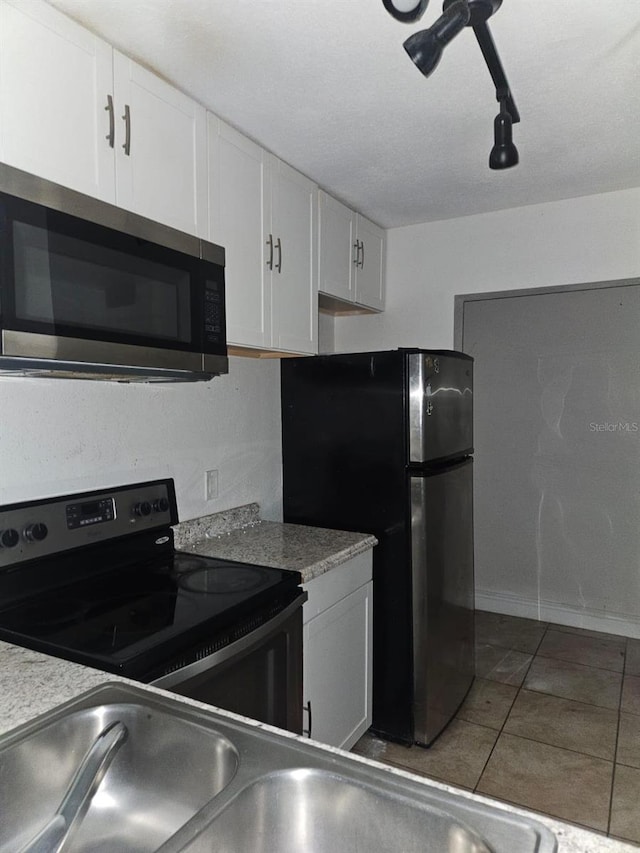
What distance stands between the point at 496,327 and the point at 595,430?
78 centimetres

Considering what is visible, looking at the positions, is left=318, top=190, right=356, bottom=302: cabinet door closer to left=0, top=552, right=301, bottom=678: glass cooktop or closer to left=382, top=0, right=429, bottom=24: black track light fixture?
left=0, top=552, right=301, bottom=678: glass cooktop

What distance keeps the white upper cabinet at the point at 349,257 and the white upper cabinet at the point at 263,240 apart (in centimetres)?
11

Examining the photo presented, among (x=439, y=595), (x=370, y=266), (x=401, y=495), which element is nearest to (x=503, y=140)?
(x=401, y=495)

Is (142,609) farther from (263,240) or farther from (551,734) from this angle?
(551,734)


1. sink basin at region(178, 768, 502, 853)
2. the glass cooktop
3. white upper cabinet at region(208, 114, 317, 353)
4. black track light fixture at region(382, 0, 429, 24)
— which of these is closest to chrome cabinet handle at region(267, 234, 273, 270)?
white upper cabinet at region(208, 114, 317, 353)

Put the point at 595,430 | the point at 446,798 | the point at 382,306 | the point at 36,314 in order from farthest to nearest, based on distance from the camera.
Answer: the point at 382,306, the point at 595,430, the point at 36,314, the point at 446,798

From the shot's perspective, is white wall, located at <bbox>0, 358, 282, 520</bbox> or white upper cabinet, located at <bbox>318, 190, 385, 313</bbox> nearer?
white wall, located at <bbox>0, 358, 282, 520</bbox>

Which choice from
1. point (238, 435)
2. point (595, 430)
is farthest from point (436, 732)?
point (595, 430)

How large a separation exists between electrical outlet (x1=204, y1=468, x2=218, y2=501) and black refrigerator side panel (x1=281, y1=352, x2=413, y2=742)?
0.38 meters

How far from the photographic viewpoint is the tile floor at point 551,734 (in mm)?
1979

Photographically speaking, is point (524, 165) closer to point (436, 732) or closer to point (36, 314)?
point (36, 314)

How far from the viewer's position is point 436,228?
331 centimetres

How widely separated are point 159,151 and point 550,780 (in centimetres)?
244

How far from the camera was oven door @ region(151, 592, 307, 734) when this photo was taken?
133 centimetres
